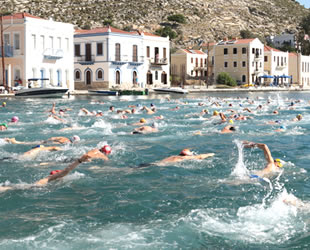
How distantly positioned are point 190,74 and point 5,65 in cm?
3400

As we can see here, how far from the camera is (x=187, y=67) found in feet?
245

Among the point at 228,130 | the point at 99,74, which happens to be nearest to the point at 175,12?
the point at 99,74

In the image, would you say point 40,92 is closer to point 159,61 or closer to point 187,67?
point 159,61

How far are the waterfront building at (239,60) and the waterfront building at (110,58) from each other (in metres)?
19.2

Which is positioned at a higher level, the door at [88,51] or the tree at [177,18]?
the tree at [177,18]

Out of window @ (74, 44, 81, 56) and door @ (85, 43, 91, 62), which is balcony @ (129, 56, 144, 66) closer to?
door @ (85, 43, 91, 62)

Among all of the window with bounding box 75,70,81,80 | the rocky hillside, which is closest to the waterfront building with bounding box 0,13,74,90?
the window with bounding box 75,70,81,80

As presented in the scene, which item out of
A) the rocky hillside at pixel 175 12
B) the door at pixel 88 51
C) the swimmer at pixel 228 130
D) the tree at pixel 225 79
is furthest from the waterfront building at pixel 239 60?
the swimmer at pixel 228 130

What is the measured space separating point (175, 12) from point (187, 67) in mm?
42416

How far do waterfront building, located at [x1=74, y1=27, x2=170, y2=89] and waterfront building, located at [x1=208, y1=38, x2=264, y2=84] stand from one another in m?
19.2

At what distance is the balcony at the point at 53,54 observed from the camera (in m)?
50.2

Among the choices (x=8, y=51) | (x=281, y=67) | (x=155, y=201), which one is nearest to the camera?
(x=155, y=201)

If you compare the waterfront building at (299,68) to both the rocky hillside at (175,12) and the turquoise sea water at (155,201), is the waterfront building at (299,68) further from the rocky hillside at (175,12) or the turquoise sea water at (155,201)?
the turquoise sea water at (155,201)

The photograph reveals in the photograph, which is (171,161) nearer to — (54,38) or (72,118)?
(72,118)
